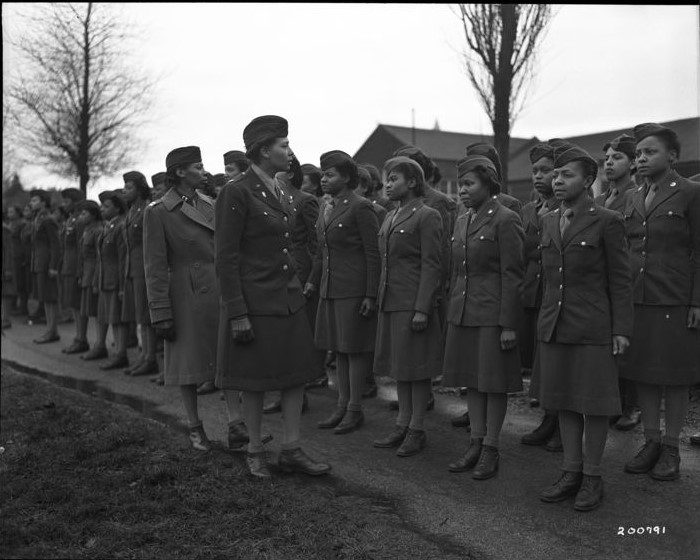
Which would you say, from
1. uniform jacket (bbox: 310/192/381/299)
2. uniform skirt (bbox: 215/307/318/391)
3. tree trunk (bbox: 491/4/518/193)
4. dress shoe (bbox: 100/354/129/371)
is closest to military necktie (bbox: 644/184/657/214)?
uniform jacket (bbox: 310/192/381/299)

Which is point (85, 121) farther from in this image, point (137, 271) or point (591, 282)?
point (591, 282)

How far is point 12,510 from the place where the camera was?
432 cm

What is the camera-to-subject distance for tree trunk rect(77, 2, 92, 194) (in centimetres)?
726

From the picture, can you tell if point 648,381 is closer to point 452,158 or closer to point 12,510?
point 12,510

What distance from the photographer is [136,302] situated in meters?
8.79

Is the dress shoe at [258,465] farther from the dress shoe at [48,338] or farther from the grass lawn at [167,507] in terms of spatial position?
the dress shoe at [48,338]

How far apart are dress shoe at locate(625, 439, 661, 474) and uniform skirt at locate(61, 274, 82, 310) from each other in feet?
27.8

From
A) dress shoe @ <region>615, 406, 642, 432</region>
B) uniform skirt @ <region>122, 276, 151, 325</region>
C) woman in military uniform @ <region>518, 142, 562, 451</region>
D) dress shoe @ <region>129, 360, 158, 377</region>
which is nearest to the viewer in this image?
woman in military uniform @ <region>518, 142, 562, 451</region>

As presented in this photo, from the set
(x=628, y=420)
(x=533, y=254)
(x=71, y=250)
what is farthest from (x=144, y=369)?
(x=628, y=420)

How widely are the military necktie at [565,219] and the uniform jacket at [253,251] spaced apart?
188 cm

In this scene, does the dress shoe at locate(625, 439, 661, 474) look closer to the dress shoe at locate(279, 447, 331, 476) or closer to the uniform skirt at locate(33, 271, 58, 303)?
the dress shoe at locate(279, 447, 331, 476)

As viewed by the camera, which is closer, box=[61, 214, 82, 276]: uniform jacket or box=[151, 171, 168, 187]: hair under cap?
box=[151, 171, 168, 187]: hair under cap

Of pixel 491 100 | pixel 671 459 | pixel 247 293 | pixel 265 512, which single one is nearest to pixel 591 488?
pixel 671 459

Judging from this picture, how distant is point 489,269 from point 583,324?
2.91 ft
